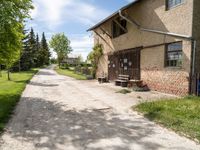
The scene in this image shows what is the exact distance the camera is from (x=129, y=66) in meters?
19.2

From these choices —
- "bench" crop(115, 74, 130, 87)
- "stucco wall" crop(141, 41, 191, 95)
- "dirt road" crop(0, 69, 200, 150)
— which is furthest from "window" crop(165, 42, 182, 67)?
"dirt road" crop(0, 69, 200, 150)

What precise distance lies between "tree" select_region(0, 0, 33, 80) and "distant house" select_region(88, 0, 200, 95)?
6894 millimetres

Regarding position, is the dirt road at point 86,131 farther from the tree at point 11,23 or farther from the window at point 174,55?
the window at point 174,55

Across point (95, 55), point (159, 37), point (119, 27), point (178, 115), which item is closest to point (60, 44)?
point (95, 55)

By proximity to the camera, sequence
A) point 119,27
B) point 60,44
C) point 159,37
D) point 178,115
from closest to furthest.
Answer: point 178,115 → point 159,37 → point 119,27 → point 60,44

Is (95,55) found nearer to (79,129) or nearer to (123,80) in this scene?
(123,80)

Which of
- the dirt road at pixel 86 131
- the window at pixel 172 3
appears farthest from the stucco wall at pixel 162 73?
the dirt road at pixel 86 131

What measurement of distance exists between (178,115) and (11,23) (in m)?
7.89

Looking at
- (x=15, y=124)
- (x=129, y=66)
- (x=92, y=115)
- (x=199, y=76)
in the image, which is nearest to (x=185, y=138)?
(x=92, y=115)

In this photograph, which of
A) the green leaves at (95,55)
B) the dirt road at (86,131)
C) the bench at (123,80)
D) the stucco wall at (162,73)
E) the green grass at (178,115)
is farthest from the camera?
the green leaves at (95,55)

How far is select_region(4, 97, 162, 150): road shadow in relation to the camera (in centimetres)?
567

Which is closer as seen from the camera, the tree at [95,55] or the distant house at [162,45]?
the distant house at [162,45]

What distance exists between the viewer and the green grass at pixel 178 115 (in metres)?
6.61

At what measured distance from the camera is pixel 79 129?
22.5 feet
